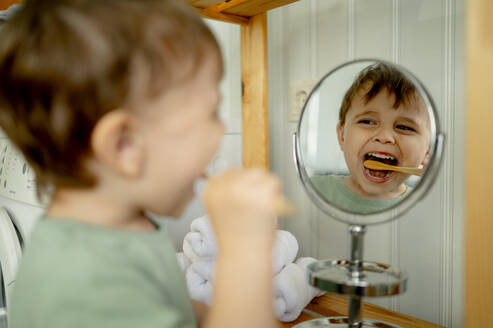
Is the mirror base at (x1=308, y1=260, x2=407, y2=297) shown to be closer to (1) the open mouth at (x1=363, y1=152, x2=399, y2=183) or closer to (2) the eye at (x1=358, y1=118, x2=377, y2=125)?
(1) the open mouth at (x1=363, y1=152, x2=399, y2=183)

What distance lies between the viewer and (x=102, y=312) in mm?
426

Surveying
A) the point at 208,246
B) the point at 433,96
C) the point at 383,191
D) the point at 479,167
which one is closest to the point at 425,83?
the point at 433,96

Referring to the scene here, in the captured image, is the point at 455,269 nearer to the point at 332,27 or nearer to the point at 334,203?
the point at 334,203

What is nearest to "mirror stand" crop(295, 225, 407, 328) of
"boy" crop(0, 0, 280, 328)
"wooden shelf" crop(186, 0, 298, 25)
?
"boy" crop(0, 0, 280, 328)

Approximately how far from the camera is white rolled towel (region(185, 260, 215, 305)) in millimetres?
849

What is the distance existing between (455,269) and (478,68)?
17.7 inches

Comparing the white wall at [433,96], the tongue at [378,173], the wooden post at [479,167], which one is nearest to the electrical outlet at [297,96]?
the white wall at [433,96]

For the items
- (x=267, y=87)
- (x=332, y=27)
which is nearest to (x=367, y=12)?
(x=332, y=27)

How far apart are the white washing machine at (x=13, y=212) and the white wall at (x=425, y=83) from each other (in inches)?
27.4

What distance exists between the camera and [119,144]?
0.47m

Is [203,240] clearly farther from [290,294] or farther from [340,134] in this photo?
[340,134]

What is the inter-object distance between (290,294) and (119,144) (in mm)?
523

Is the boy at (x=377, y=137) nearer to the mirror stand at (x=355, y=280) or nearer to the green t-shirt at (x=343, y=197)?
the green t-shirt at (x=343, y=197)

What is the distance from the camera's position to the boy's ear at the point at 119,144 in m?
0.45
